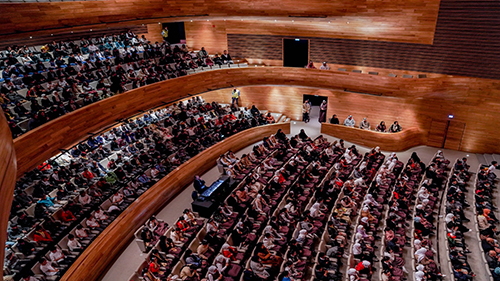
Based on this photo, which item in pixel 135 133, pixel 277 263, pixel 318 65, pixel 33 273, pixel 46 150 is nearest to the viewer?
pixel 33 273

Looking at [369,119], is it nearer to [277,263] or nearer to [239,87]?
[239,87]

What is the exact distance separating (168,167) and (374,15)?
934cm

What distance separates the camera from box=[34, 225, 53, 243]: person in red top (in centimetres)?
772

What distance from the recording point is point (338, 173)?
433 inches

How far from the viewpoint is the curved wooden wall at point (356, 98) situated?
32.8 ft

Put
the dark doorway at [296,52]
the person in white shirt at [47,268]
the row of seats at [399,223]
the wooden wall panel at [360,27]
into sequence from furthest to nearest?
1. the dark doorway at [296,52]
2. the wooden wall panel at [360,27]
3. the row of seats at [399,223]
4. the person in white shirt at [47,268]

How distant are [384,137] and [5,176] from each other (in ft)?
42.5

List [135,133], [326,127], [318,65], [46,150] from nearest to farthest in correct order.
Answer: [46,150] < [135,133] < [326,127] < [318,65]

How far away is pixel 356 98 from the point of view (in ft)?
48.6

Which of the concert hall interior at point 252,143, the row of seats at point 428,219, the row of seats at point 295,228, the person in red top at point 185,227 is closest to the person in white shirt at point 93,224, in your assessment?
the concert hall interior at point 252,143

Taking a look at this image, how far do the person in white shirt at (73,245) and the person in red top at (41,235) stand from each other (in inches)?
17.3

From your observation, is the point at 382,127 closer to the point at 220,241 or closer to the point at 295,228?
the point at 295,228

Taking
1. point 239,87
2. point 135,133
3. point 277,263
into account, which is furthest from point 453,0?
point 135,133

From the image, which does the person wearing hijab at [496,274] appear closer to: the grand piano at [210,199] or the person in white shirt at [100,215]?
the grand piano at [210,199]
